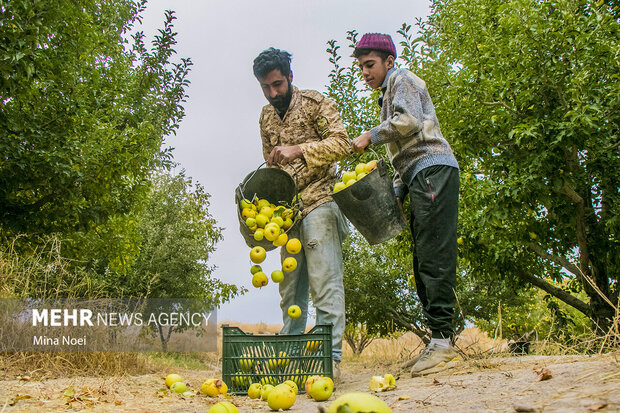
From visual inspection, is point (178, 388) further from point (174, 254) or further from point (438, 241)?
point (174, 254)

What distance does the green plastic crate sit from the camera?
12.3ft

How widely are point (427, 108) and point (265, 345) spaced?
2.13 m

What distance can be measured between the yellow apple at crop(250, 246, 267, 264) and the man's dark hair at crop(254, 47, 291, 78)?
1488mm

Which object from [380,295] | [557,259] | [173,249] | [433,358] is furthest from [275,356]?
[173,249]

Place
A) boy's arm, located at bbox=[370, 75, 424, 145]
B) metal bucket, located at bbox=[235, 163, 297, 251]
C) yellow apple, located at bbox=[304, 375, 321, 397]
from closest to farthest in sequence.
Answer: yellow apple, located at bbox=[304, 375, 321, 397] → boy's arm, located at bbox=[370, 75, 424, 145] → metal bucket, located at bbox=[235, 163, 297, 251]

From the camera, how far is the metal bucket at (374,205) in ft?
12.2

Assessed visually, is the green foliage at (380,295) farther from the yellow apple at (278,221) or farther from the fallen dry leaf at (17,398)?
the fallen dry leaf at (17,398)

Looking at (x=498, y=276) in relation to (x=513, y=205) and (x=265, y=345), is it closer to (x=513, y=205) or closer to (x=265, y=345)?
(x=513, y=205)

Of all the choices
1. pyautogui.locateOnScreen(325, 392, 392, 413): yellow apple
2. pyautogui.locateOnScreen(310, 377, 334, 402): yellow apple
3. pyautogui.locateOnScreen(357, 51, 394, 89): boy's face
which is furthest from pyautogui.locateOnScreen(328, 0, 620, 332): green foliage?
pyautogui.locateOnScreen(325, 392, 392, 413): yellow apple

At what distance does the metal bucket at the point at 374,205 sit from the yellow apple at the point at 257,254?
0.67 m

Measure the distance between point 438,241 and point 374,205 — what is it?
520mm

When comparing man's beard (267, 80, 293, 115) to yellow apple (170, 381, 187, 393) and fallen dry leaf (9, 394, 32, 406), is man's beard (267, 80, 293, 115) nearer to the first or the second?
yellow apple (170, 381, 187, 393)

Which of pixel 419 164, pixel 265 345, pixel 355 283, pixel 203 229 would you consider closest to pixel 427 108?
pixel 419 164

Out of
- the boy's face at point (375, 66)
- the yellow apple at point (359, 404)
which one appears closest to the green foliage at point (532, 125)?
the boy's face at point (375, 66)
